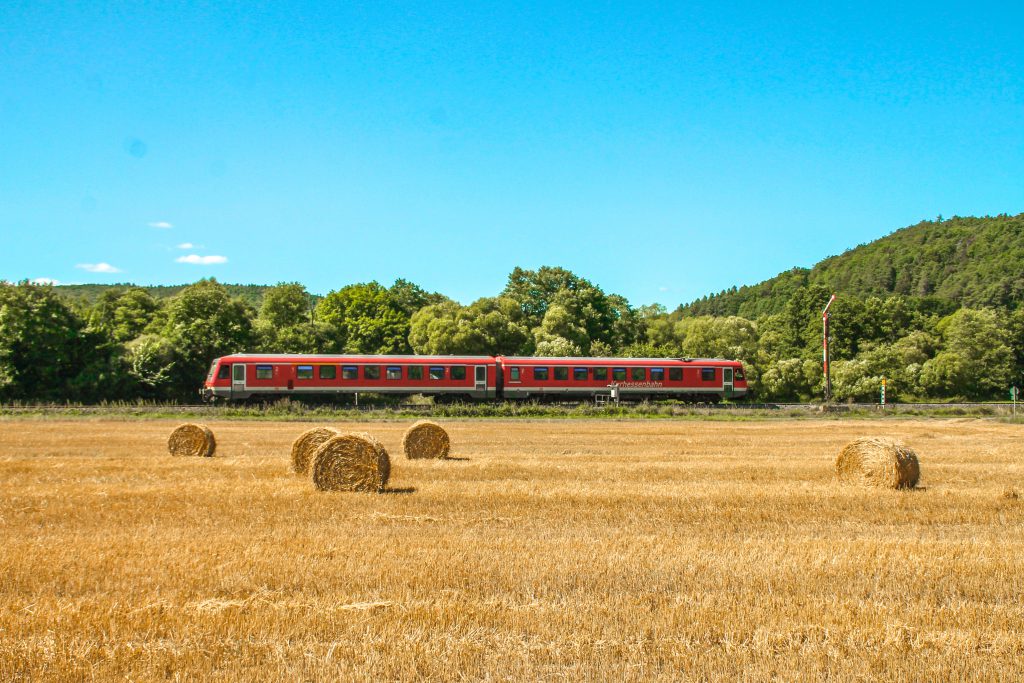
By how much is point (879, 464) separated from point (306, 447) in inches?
427

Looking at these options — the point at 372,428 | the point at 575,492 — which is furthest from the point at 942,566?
the point at 372,428

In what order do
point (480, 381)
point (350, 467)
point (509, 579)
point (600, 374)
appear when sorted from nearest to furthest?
point (509, 579)
point (350, 467)
point (480, 381)
point (600, 374)

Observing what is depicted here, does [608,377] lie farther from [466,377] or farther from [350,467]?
[350,467]

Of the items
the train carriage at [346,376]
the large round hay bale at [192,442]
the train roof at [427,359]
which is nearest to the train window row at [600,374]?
the train roof at [427,359]

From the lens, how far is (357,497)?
46.3 feet

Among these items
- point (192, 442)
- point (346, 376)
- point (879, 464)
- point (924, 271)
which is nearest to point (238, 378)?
point (346, 376)

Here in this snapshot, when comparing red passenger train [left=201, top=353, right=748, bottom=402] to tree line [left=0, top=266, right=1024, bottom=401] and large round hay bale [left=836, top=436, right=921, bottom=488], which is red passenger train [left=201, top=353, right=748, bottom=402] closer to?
tree line [left=0, top=266, right=1024, bottom=401]

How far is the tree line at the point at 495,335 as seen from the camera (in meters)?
57.0

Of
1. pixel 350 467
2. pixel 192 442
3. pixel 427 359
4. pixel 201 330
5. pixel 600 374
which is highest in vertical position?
pixel 201 330

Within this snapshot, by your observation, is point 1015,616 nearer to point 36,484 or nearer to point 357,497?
point 357,497

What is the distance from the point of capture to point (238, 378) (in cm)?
5072

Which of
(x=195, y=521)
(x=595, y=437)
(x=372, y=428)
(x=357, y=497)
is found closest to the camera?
(x=195, y=521)

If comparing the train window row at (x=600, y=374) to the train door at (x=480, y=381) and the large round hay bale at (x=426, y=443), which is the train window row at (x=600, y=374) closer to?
the train door at (x=480, y=381)

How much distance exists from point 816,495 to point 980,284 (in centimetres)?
11354
